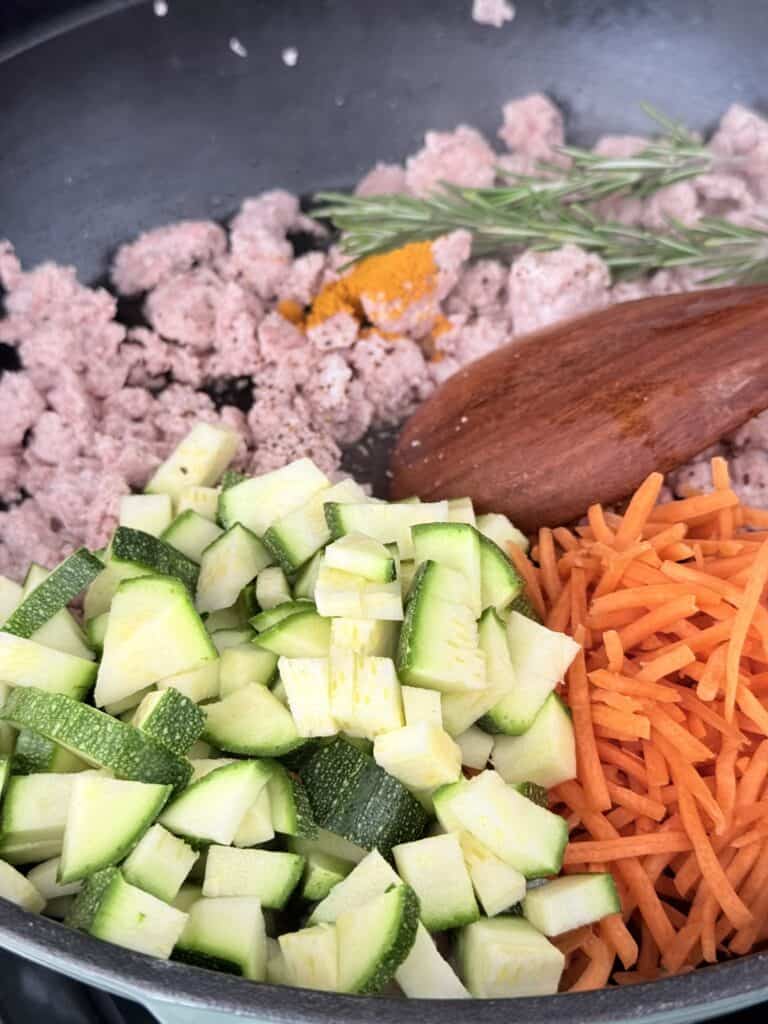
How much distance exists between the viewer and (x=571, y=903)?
1.44m

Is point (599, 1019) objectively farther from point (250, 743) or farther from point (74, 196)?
point (74, 196)

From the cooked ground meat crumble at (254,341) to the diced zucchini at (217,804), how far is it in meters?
0.77

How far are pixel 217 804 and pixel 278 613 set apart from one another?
33 cm

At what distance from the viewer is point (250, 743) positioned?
152 cm

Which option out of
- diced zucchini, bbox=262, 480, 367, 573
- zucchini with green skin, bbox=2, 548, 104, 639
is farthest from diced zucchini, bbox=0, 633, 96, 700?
diced zucchini, bbox=262, 480, 367, 573

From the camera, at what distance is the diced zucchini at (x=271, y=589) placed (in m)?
1.75

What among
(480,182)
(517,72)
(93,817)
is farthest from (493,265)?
(93,817)

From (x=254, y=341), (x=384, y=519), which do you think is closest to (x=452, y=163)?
(x=254, y=341)

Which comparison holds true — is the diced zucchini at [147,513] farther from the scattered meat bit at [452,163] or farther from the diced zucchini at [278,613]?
the scattered meat bit at [452,163]

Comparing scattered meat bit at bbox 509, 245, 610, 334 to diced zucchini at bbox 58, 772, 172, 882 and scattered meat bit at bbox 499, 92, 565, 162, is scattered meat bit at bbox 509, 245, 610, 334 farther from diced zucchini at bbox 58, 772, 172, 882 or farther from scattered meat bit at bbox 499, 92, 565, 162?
diced zucchini at bbox 58, 772, 172, 882

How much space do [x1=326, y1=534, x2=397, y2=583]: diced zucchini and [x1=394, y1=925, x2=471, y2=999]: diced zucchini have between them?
49 cm

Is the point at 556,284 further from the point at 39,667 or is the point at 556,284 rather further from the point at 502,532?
A: the point at 39,667

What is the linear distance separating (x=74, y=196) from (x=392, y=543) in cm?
135

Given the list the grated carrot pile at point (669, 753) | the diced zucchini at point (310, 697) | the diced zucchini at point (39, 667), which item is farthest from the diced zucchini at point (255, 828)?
the grated carrot pile at point (669, 753)
